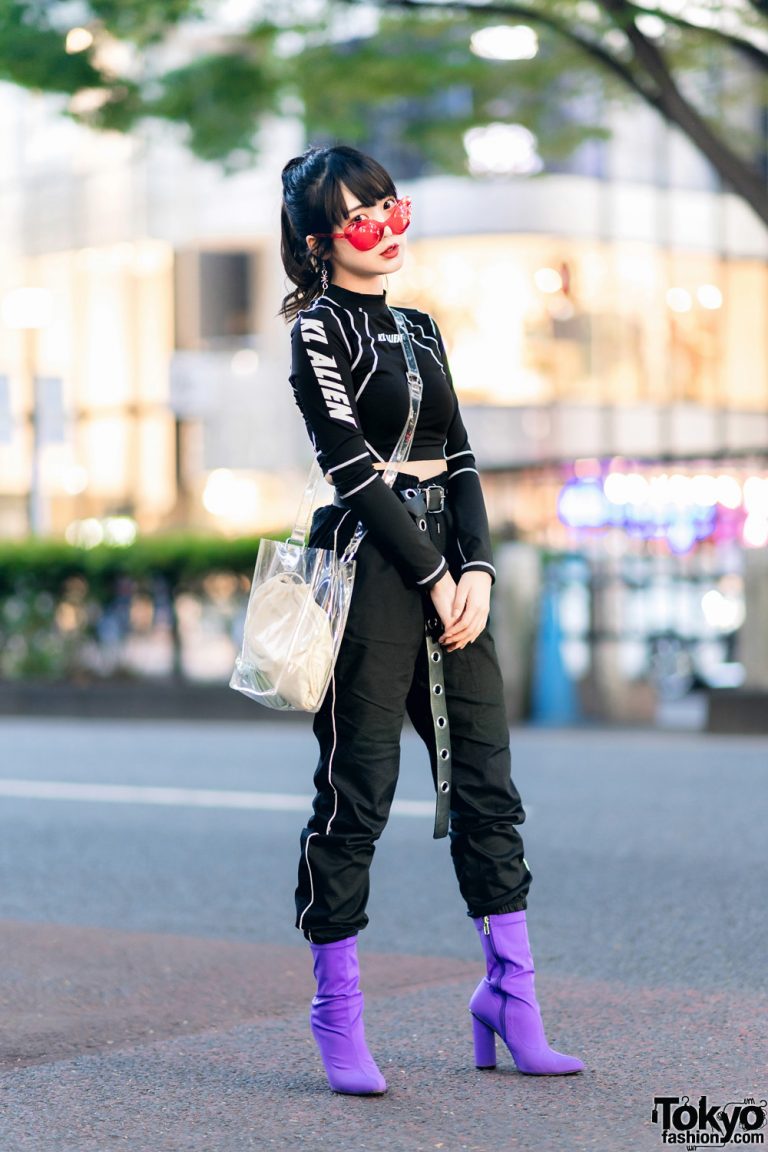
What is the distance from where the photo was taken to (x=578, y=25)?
14.5 meters

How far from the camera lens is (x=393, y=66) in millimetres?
14766

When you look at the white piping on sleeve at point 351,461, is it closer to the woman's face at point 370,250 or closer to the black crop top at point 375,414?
the black crop top at point 375,414

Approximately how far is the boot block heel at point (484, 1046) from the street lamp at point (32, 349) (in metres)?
13.9

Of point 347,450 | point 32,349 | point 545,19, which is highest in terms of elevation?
point 32,349

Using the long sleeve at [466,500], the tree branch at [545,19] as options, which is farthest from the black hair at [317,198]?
the tree branch at [545,19]

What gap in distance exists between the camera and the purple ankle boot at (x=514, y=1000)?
3.94 metres

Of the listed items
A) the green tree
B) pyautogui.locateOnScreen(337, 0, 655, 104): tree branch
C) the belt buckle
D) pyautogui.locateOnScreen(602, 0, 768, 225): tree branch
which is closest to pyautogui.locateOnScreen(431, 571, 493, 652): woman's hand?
the belt buckle

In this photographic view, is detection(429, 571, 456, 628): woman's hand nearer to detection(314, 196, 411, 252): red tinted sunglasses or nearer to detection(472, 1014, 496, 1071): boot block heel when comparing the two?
detection(314, 196, 411, 252): red tinted sunglasses

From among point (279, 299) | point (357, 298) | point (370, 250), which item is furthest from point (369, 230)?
point (279, 299)

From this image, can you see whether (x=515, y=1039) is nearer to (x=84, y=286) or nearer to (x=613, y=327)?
(x=613, y=327)

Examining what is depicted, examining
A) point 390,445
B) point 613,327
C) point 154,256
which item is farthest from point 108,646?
point 154,256

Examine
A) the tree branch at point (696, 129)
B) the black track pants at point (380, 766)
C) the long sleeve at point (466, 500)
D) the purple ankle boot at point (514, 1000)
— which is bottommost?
the purple ankle boot at point (514, 1000)

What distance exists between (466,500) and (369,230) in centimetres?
59

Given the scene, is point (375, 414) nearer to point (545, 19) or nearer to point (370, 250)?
point (370, 250)
